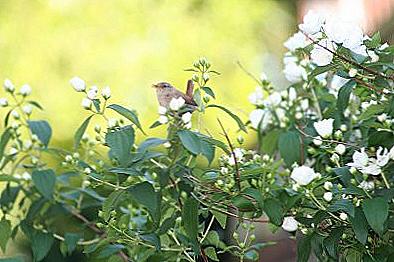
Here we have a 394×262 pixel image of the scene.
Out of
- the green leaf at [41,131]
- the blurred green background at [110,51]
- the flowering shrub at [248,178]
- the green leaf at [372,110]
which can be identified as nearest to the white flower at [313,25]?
the flowering shrub at [248,178]

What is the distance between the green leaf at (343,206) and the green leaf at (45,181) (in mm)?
502

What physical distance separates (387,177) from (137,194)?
16.1 inches

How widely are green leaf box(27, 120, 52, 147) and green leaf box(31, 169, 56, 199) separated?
0.05m

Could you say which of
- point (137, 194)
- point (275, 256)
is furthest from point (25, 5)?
point (137, 194)

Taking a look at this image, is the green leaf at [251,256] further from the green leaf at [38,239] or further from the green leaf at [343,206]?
the green leaf at [38,239]

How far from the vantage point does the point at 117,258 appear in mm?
1257

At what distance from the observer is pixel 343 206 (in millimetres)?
1013

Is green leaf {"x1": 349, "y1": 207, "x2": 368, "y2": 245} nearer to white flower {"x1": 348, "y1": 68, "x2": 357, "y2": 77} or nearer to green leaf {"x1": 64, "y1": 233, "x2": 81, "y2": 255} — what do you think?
white flower {"x1": 348, "y1": 68, "x2": 357, "y2": 77}

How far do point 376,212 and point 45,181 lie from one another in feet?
1.96

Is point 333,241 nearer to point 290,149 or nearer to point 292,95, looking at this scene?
point 290,149

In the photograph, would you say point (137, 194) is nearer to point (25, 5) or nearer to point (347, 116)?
point (347, 116)

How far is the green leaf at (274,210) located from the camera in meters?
1.06

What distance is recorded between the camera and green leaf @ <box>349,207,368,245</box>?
0.98m

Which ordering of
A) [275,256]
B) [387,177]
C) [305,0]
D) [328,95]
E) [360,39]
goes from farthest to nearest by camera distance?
[305,0], [275,256], [328,95], [387,177], [360,39]
